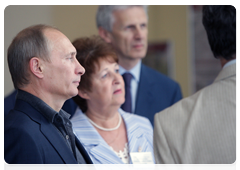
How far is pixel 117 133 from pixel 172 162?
98cm

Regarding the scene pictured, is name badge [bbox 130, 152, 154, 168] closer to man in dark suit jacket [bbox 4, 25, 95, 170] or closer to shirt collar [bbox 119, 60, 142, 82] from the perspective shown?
man in dark suit jacket [bbox 4, 25, 95, 170]

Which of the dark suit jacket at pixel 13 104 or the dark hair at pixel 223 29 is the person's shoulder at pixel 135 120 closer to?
the dark suit jacket at pixel 13 104

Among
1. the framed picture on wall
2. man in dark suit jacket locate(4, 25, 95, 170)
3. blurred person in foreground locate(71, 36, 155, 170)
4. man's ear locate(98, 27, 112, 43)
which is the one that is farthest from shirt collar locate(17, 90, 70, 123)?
the framed picture on wall

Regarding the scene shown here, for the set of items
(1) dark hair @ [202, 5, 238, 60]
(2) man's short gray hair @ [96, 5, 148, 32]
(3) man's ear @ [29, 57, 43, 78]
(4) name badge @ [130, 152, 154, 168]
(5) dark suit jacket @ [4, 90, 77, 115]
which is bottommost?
(4) name badge @ [130, 152, 154, 168]

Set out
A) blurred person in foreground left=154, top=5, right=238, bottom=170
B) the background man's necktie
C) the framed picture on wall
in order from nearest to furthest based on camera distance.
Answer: blurred person in foreground left=154, top=5, right=238, bottom=170, the background man's necktie, the framed picture on wall

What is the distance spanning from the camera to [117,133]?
206cm

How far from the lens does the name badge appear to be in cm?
188

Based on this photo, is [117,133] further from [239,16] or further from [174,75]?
[174,75]

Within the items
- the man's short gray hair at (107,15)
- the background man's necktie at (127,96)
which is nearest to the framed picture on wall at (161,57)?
the man's short gray hair at (107,15)

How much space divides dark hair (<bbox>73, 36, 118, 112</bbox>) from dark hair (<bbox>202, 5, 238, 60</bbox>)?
0.91 metres

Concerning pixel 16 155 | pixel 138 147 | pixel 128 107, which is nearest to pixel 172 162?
pixel 16 155

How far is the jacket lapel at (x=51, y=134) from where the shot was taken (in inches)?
48.8

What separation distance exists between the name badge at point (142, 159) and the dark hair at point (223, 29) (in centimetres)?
98

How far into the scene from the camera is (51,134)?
1261mm
